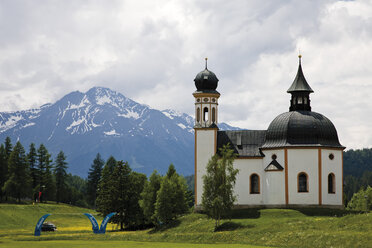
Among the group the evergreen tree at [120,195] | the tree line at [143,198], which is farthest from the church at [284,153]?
the evergreen tree at [120,195]

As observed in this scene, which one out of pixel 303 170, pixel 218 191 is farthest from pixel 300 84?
pixel 218 191

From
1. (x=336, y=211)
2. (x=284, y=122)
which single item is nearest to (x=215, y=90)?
(x=284, y=122)

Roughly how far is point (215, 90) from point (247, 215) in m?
17.9

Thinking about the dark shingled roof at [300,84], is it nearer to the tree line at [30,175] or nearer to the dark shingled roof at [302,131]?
the dark shingled roof at [302,131]

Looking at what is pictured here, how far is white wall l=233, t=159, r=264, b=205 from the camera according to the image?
7256 cm

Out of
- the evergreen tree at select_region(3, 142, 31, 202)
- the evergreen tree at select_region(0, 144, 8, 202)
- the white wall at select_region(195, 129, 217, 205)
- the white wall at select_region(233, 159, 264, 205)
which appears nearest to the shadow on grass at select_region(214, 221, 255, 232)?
the white wall at select_region(233, 159, 264, 205)

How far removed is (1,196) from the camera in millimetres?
106125

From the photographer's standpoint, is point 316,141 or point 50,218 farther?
point 50,218

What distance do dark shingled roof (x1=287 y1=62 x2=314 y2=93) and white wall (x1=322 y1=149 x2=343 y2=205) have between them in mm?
9115

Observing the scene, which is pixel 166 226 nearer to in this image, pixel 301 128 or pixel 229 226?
pixel 229 226

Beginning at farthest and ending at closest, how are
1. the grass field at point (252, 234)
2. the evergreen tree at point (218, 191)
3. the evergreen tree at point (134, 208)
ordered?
the evergreen tree at point (134, 208), the evergreen tree at point (218, 191), the grass field at point (252, 234)

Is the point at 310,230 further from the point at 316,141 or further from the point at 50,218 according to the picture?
the point at 50,218

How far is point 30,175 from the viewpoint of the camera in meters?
116

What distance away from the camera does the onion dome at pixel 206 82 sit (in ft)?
250
